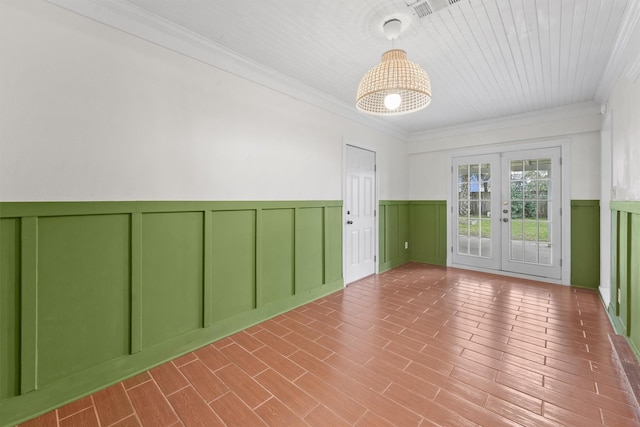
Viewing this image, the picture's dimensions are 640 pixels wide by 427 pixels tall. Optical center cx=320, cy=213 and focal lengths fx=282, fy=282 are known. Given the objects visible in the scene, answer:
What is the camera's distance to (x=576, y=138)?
13.6 feet

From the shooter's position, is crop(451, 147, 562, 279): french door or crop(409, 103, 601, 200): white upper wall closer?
crop(409, 103, 601, 200): white upper wall

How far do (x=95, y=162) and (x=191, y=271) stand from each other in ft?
3.51

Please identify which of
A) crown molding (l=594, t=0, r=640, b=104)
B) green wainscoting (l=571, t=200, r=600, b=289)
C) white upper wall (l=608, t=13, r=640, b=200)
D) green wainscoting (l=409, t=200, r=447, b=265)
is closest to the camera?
crown molding (l=594, t=0, r=640, b=104)

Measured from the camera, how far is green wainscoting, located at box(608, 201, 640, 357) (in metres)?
2.17

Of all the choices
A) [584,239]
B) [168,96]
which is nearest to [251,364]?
[168,96]

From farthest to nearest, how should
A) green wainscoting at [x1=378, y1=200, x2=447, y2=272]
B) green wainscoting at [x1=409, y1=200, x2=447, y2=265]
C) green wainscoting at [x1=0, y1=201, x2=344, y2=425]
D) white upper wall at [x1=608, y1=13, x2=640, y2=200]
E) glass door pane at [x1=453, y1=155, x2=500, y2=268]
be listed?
green wainscoting at [x1=409, y1=200, x2=447, y2=265], green wainscoting at [x1=378, y1=200, x2=447, y2=272], glass door pane at [x1=453, y1=155, x2=500, y2=268], white upper wall at [x1=608, y1=13, x2=640, y2=200], green wainscoting at [x1=0, y1=201, x2=344, y2=425]

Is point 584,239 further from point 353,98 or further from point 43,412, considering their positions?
point 43,412

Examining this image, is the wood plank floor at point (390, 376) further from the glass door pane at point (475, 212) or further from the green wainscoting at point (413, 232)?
the green wainscoting at point (413, 232)

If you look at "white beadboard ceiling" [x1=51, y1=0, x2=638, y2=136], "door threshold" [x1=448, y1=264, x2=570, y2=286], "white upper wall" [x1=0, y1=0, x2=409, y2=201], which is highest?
"white beadboard ceiling" [x1=51, y1=0, x2=638, y2=136]

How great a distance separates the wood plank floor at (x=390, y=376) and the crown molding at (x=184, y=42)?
2.52m

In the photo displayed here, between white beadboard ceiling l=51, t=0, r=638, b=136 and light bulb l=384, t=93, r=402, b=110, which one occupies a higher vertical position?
white beadboard ceiling l=51, t=0, r=638, b=136

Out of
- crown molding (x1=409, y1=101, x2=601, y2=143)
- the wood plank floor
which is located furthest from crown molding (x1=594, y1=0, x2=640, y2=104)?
the wood plank floor

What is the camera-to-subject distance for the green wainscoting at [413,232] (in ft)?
16.9

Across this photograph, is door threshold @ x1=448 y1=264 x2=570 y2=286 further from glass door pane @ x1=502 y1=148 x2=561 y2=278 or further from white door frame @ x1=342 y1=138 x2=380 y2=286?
white door frame @ x1=342 y1=138 x2=380 y2=286
